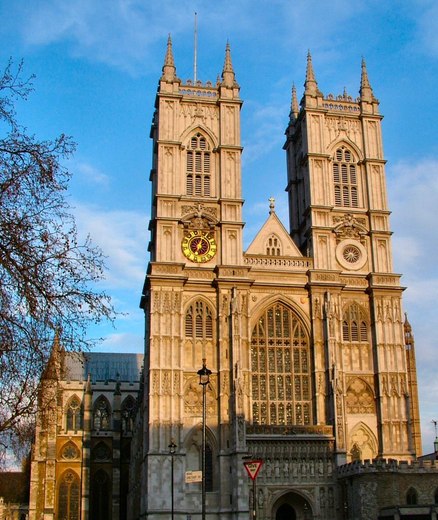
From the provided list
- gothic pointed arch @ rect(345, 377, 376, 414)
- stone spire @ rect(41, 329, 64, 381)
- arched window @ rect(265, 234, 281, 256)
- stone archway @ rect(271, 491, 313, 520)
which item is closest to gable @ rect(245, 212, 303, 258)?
arched window @ rect(265, 234, 281, 256)

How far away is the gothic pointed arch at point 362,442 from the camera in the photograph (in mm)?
45719

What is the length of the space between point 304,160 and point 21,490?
148 feet

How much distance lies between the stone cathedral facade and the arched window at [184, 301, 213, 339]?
91 millimetres

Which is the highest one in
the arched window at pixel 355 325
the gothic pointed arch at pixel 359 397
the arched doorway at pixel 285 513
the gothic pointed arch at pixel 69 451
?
the arched window at pixel 355 325

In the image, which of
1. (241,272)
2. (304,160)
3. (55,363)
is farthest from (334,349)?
(55,363)

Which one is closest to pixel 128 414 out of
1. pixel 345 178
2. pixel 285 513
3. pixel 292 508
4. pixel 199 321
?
pixel 199 321

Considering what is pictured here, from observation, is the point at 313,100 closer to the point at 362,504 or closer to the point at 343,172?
the point at 343,172

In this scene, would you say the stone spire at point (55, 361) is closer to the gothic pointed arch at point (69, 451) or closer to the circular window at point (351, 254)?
the circular window at point (351, 254)

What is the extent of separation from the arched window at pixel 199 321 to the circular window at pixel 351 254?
31.8 feet

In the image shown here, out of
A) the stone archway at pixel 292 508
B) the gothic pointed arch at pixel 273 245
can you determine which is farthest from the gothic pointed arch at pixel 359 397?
the gothic pointed arch at pixel 273 245

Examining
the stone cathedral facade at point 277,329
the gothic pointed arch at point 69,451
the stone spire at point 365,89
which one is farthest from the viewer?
the gothic pointed arch at point 69,451

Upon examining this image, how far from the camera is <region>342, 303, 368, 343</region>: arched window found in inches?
1900

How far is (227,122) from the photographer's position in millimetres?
51406

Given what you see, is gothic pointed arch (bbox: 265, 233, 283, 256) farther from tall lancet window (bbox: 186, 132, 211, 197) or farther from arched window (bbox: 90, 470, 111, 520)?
arched window (bbox: 90, 470, 111, 520)
